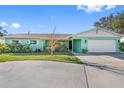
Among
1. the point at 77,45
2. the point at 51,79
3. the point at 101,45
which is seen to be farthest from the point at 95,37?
the point at 51,79

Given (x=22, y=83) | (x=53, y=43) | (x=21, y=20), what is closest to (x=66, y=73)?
(x=22, y=83)

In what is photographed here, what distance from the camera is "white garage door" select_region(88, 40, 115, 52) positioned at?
3136cm

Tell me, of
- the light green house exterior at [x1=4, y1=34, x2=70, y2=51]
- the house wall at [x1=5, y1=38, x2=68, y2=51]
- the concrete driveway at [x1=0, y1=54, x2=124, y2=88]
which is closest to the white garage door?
the light green house exterior at [x1=4, y1=34, x2=70, y2=51]

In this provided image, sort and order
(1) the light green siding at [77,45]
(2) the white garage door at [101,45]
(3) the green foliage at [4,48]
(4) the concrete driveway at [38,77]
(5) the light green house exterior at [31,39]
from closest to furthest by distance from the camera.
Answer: (4) the concrete driveway at [38,77]
(3) the green foliage at [4,48]
(2) the white garage door at [101,45]
(1) the light green siding at [77,45]
(5) the light green house exterior at [31,39]

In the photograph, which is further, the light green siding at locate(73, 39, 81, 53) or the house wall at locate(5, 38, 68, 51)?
the house wall at locate(5, 38, 68, 51)

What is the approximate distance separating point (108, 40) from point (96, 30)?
6.78 ft

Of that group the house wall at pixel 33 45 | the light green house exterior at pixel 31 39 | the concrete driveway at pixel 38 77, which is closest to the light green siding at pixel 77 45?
the light green house exterior at pixel 31 39

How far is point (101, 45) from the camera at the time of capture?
31.5 metres

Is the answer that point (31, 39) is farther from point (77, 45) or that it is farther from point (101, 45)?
point (101, 45)

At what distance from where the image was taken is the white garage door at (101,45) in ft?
103

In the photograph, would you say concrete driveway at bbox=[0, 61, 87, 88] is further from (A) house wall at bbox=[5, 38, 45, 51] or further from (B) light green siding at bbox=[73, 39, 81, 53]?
(A) house wall at bbox=[5, 38, 45, 51]

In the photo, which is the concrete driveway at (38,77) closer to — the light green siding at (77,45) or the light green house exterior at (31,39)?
the light green siding at (77,45)

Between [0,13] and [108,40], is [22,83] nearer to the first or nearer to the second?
[0,13]
